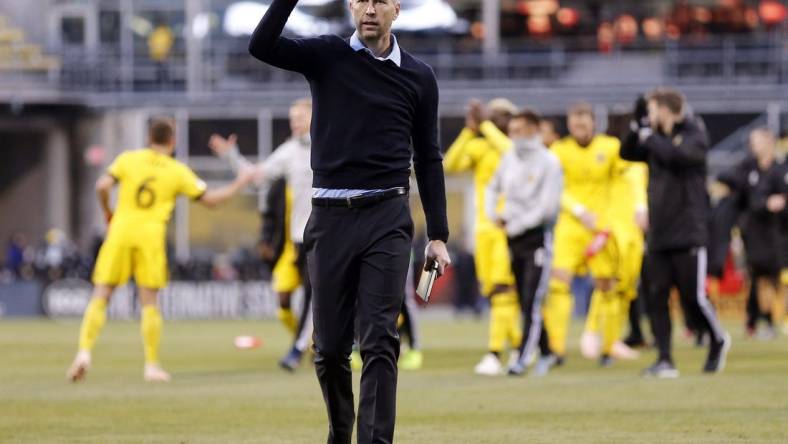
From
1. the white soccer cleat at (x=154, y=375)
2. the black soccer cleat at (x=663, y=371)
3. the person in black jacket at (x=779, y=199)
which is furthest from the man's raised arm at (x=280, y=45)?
the person in black jacket at (x=779, y=199)

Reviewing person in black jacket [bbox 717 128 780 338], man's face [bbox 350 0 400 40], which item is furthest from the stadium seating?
man's face [bbox 350 0 400 40]

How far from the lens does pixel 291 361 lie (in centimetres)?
1525

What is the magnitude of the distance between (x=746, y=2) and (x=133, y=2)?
14780mm

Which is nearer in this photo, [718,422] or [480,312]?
[718,422]

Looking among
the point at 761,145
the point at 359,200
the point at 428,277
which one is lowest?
the point at 761,145

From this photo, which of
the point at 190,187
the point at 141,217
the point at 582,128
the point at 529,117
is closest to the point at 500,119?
the point at 582,128

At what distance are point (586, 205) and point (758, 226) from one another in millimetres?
6012

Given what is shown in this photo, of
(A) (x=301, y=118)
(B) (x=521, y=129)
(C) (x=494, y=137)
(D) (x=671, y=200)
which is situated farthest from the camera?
(A) (x=301, y=118)

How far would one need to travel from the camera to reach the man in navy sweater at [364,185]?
7.70m

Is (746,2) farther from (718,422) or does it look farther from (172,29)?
(718,422)

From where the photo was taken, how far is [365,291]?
306 inches

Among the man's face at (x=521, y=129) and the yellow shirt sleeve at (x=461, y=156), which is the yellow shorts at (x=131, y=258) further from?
the man's face at (x=521, y=129)

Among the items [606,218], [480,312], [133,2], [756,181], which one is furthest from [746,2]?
[606,218]

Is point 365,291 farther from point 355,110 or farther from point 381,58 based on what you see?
point 381,58
